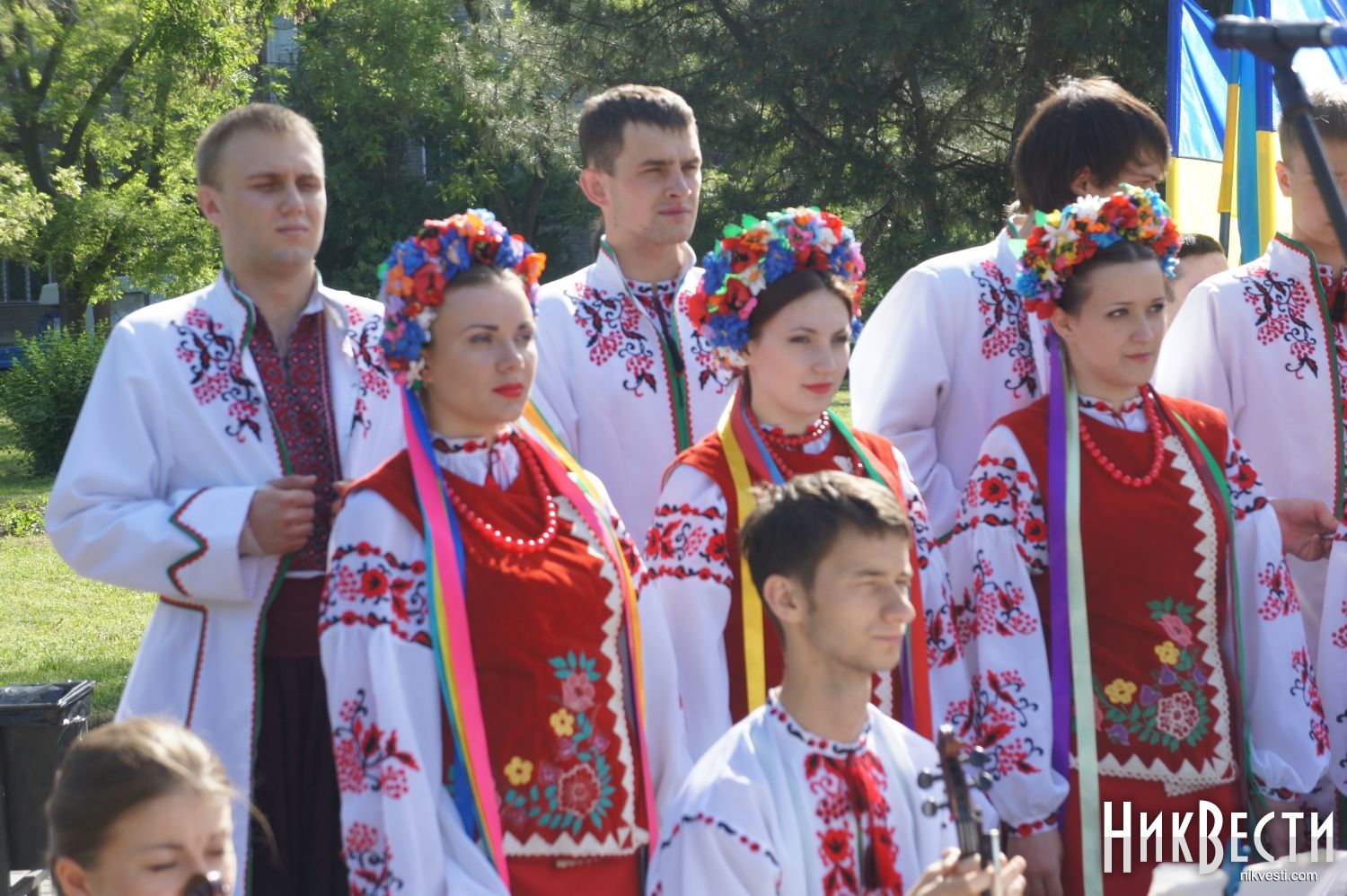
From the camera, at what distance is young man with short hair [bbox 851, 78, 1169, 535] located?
3.73m

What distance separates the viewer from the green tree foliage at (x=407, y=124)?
24766 millimetres

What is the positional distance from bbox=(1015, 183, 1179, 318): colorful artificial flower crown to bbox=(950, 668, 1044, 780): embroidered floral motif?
2.69ft

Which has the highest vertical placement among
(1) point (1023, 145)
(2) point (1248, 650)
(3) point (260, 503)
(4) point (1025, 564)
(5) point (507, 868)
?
(1) point (1023, 145)

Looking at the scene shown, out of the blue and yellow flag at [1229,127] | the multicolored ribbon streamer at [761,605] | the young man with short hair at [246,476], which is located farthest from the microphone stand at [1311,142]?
the blue and yellow flag at [1229,127]

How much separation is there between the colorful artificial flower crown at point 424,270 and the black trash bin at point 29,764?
1611 mm

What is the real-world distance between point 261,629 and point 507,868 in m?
0.78

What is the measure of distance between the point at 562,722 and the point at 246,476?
3.00 feet

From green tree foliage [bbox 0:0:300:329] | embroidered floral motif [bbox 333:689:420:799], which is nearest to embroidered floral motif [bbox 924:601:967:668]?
embroidered floral motif [bbox 333:689:420:799]

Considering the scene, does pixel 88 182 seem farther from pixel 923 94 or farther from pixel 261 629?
pixel 261 629

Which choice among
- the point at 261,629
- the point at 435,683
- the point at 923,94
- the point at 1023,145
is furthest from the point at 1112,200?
the point at 923,94

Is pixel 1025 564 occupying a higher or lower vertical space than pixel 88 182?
lower

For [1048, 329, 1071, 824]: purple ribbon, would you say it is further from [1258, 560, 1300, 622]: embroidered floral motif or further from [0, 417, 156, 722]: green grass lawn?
[0, 417, 156, 722]: green grass lawn

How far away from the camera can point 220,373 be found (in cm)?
332

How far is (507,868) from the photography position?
283 centimetres
